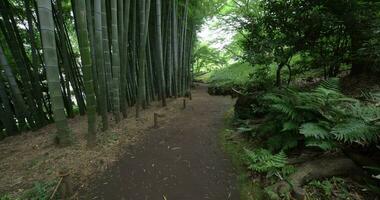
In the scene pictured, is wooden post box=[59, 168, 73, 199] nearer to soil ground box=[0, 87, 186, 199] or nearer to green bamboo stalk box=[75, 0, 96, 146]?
soil ground box=[0, 87, 186, 199]

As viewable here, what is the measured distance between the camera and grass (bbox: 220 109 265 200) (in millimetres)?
1877

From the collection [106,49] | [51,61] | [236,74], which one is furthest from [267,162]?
[236,74]

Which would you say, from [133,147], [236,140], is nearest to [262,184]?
[236,140]

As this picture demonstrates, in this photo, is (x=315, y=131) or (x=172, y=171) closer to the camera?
(x=315, y=131)

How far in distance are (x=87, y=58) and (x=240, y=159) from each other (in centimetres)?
217

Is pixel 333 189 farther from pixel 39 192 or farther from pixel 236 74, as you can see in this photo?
pixel 236 74

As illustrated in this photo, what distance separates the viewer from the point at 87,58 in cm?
271

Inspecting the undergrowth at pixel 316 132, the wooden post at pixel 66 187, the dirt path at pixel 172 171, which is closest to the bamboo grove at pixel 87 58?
the dirt path at pixel 172 171

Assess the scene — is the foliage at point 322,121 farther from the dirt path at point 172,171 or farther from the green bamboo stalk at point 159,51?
the green bamboo stalk at point 159,51

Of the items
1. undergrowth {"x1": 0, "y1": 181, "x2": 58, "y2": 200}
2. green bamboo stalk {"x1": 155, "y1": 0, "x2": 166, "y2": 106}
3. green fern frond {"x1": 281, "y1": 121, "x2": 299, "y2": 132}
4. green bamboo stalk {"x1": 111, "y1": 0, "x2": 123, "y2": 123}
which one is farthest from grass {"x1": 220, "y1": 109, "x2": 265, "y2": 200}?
green bamboo stalk {"x1": 155, "y1": 0, "x2": 166, "y2": 106}

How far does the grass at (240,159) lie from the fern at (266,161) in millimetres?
122

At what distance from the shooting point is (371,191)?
1.50m

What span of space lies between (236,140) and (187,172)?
2.94ft

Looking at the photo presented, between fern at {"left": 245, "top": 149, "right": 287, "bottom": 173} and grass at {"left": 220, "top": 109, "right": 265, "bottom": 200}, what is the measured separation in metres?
0.12
